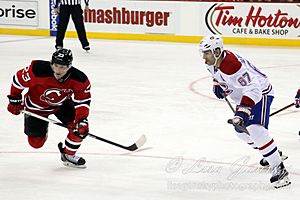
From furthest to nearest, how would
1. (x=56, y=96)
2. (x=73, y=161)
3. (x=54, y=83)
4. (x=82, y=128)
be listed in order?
(x=73, y=161)
(x=56, y=96)
(x=54, y=83)
(x=82, y=128)

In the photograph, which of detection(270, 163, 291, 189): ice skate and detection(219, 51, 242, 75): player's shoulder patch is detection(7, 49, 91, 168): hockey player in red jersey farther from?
detection(270, 163, 291, 189): ice skate

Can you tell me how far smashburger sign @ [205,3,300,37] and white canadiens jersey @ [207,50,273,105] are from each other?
6.94 meters

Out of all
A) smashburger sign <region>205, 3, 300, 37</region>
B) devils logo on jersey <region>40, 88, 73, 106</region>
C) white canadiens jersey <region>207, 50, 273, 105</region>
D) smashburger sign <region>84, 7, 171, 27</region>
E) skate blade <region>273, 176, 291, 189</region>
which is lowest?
smashburger sign <region>84, 7, 171, 27</region>

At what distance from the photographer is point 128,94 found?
7.31 metres

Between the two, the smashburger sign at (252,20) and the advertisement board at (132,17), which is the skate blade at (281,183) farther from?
the advertisement board at (132,17)

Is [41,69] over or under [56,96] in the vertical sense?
over

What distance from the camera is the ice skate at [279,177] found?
4.04m

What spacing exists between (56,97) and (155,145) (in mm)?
1038

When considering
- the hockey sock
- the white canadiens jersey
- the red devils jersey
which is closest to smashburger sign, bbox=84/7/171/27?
the red devils jersey

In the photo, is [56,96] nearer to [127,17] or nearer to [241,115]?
[241,115]

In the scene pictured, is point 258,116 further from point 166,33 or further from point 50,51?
point 166,33

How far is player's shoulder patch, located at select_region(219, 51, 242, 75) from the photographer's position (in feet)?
13.2

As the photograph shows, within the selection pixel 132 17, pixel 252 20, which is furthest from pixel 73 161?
pixel 132 17

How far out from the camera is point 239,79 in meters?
4.02
